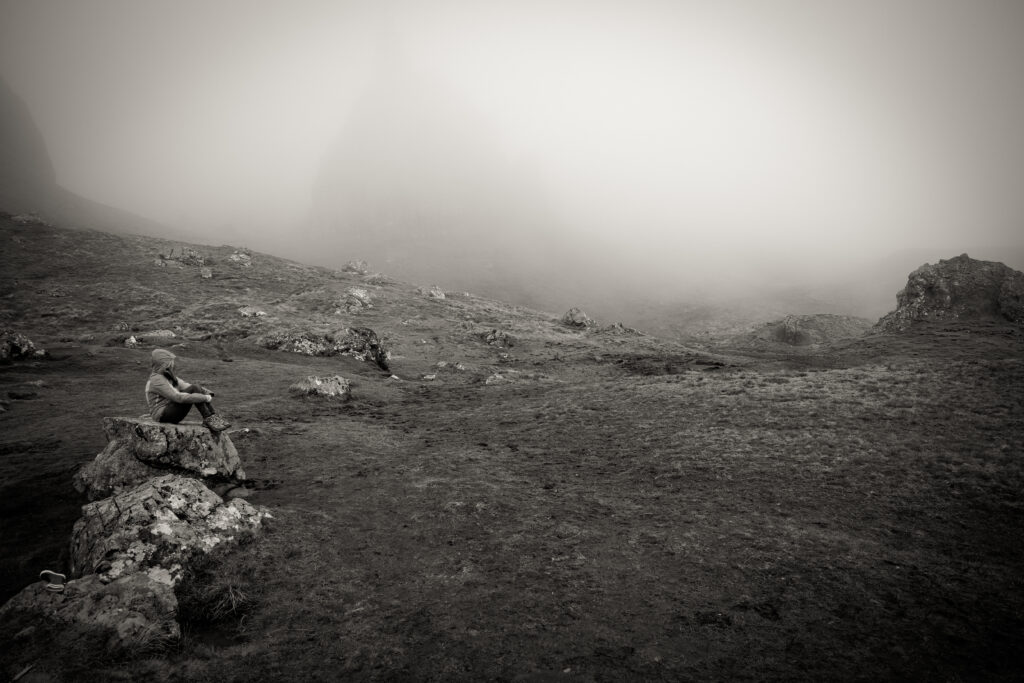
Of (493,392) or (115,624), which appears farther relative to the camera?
(493,392)

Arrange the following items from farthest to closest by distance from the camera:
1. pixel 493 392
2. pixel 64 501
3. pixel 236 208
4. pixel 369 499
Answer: pixel 236 208, pixel 493 392, pixel 369 499, pixel 64 501

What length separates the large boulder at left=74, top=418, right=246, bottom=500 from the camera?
38.1ft

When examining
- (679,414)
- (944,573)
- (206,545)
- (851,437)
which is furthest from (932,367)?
(206,545)

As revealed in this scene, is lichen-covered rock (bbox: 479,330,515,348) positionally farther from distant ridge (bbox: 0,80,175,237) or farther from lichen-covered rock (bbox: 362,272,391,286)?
distant ridge (bbox: 0,80,175,237)

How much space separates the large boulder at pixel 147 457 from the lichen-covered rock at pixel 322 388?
37.4 feet

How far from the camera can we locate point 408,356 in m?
37.9

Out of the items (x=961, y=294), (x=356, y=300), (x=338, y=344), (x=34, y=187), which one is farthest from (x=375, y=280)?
(x=34, y=187)

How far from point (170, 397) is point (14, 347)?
23797mm

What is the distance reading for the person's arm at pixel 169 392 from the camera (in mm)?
12370

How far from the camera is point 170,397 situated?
12352 mm

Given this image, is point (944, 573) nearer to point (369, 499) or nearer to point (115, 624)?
point (369, 499)

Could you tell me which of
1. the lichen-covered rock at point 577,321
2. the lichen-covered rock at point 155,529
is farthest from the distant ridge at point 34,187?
the lichen-covered rock at point 155,529

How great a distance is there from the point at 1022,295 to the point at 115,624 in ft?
202

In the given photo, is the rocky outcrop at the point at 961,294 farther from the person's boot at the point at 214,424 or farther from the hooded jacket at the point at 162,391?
the hooded jacket at the point at 162,391
